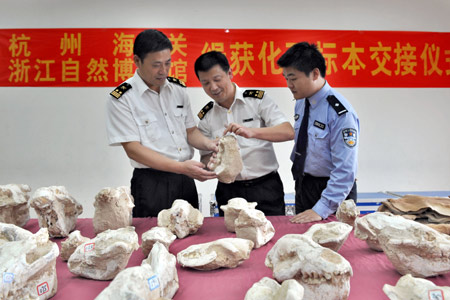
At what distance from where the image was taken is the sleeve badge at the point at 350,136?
207 cm

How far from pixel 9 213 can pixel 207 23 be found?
9.09ft

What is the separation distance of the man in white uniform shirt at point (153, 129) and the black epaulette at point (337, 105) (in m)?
0.80

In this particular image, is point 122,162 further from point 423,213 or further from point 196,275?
point 423,213

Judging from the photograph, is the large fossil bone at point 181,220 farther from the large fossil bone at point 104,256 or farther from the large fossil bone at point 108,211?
the large fossil bone at point 104,256

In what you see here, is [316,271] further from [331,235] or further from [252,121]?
[252,121]

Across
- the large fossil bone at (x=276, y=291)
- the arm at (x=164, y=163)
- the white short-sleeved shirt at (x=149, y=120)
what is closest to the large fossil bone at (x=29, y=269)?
the large fossil bone at (x=276, y=291)

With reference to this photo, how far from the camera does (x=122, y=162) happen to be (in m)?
3.96

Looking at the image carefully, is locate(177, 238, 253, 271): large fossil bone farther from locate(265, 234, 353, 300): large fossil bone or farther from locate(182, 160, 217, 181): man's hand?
locate(182, 160, 217, 181): man's hand

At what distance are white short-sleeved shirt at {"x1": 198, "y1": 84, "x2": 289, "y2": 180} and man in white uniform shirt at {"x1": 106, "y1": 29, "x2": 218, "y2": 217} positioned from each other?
0.25 meters

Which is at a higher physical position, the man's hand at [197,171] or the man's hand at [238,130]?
the man's hand at [238,130]

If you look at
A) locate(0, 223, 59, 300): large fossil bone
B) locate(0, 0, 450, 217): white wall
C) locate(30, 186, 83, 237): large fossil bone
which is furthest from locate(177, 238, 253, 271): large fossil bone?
locate(0, 0, 450, 217): white wall

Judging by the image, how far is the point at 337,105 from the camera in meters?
2.18

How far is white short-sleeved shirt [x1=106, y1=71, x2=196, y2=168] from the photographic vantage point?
7.51 ft

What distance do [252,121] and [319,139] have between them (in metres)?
0.52
